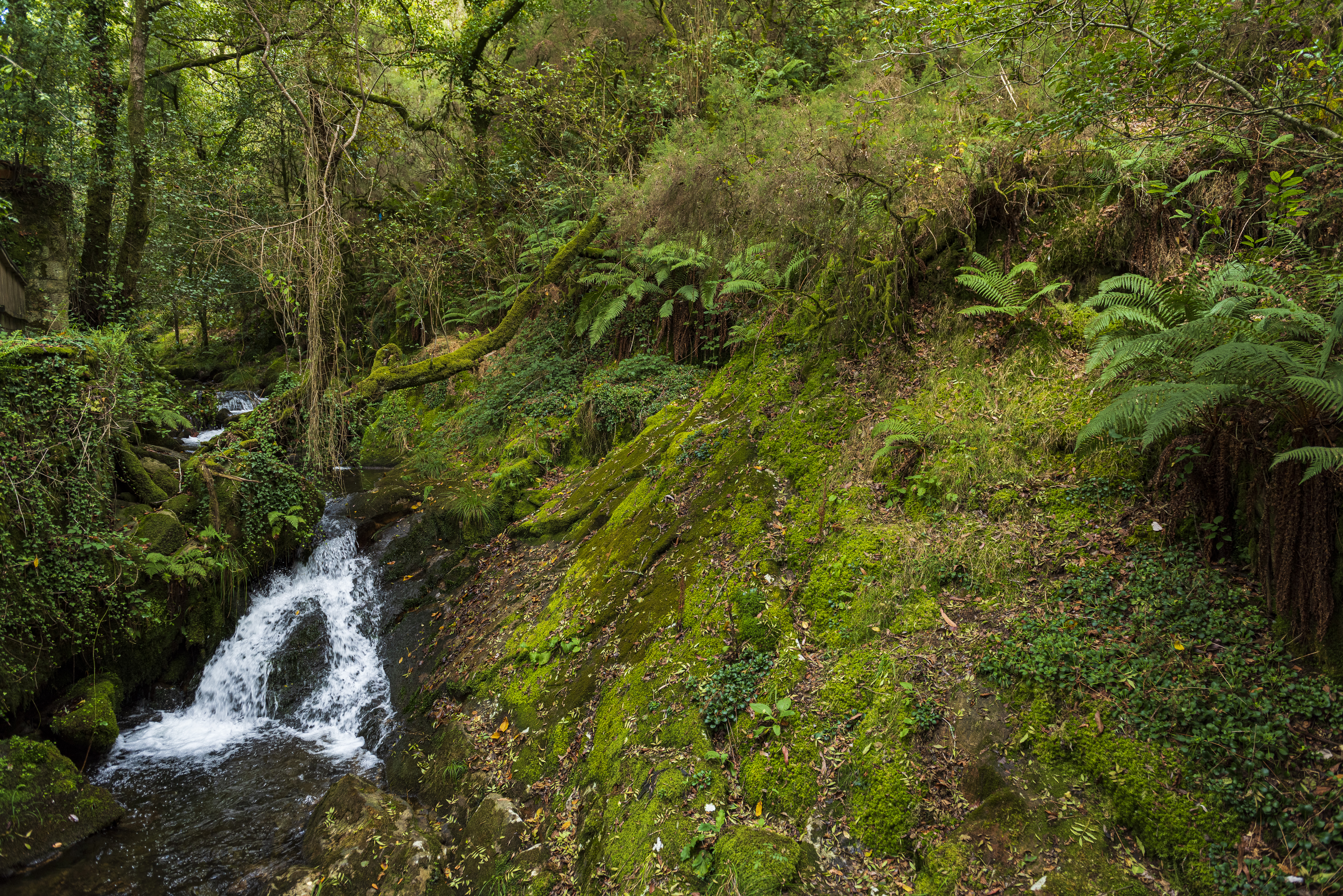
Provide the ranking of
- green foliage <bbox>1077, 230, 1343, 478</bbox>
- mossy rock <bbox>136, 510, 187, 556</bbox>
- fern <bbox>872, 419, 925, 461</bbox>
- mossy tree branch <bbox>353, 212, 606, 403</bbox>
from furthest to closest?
mossy tree branch <bbox>353, 212, 606, 403</bbox> → mossy rock <bbox>136, 510, 187, 556</bbox> → fern <bbox>872, 419, 925, 461</bbox> → green foliage <bbox>1077, 230, 1343, 478</bbox>

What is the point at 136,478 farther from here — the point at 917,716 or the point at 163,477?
the point at 917,716

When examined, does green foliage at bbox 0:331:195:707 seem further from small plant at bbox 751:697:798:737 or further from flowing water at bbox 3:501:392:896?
small plant at bbox 751:697:798:737

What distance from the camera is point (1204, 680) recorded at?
128 inches

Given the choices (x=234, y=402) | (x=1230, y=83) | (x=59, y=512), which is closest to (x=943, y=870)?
(x=1230, y=83)

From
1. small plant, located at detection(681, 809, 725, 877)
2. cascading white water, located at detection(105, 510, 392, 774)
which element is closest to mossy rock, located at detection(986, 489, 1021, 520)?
small plant, located at detection(681, 809, 725, 877)

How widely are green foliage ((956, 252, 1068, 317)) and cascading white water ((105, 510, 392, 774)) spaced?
25.6 feet

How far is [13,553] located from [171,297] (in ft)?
32.6

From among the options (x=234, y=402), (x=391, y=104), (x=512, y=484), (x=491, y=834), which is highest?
(x=391, y=104)

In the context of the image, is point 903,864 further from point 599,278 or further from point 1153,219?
point 599,278

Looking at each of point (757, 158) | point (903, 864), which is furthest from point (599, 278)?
point (903, 864)

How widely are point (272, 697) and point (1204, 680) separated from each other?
9461 mm

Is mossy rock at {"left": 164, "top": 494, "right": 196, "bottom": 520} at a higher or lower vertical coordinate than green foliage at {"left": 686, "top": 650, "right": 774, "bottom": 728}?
higher

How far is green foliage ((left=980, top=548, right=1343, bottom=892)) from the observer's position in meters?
2.81

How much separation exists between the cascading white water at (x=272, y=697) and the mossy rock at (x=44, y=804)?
38.2 inches
